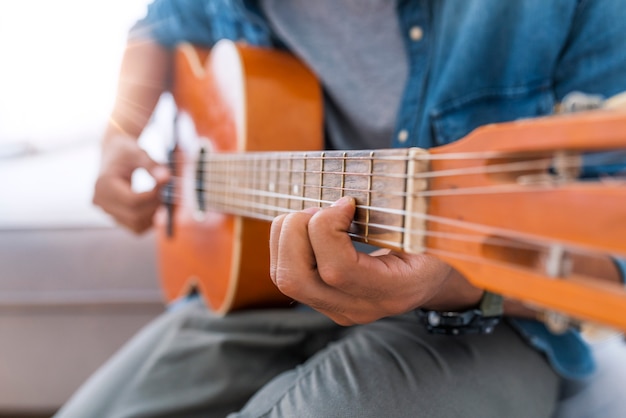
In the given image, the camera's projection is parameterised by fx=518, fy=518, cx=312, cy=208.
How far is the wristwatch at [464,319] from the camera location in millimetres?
467

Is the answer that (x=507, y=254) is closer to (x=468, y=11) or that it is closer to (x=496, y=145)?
(x=496, y=145)

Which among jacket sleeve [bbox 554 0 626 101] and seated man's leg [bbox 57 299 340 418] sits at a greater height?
jacket sleeve [bbox 554 0 626 101]

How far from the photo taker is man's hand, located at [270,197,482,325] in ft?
1.12

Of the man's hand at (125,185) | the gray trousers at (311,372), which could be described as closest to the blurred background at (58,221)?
the man's hand at (125,185)

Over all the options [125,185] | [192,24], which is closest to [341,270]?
[125,185]

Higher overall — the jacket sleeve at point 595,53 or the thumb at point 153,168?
the jacket sleeve at point 595,53

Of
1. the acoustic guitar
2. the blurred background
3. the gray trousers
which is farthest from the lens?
the blurred background

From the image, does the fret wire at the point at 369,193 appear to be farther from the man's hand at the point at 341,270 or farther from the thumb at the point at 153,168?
the thumb at the point at 153,168

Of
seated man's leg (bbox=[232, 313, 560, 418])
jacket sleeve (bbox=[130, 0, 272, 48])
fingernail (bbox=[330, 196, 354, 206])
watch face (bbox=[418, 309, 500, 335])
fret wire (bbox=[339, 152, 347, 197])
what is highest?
jacket sleeve (bbox=[130, 0, 272, 48])

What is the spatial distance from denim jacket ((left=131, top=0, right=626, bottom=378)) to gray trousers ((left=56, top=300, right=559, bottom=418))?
7 cm

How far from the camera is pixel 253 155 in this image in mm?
551

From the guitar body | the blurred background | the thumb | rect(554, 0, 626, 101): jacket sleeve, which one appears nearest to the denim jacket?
rect(554, 0, 626, 101): jacket sleeve

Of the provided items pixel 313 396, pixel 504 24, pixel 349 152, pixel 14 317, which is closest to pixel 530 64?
pixel 504 24

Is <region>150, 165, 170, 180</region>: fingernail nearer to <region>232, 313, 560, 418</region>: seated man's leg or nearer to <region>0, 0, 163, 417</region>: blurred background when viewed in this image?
<region>0, 0, 163, 417</region>: blurred background
